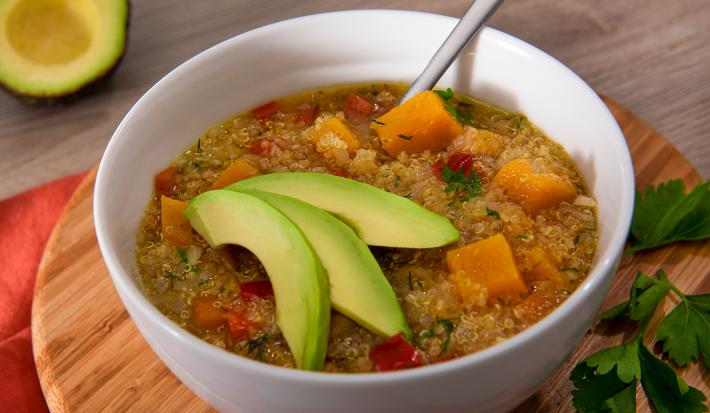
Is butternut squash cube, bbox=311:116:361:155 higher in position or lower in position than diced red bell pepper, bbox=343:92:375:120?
higher

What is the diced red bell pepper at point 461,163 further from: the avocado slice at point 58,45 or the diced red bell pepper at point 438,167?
the avocado slice at point 58,45

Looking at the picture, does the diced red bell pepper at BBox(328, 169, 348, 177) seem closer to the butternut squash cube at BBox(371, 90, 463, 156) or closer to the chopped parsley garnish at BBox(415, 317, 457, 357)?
the butternut squash cube at BBox(371, 90, 463, 156)

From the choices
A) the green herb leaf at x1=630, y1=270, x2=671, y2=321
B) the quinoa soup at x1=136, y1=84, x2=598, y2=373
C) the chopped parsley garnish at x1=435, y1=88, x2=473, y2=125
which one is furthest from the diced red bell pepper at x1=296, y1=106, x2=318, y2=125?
the green herb leaf at x1=630, y1=270, x2=671, y2=321

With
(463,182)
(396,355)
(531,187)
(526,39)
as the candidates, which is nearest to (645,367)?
(531,187)

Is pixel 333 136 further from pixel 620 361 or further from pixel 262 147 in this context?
pixel 620 361

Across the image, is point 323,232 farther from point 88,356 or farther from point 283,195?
point 88,356

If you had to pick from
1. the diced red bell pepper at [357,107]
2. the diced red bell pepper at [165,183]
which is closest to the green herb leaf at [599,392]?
the diced red bell pepper at [357,107]
